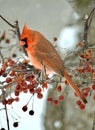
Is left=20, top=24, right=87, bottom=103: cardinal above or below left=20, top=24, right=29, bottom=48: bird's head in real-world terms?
below

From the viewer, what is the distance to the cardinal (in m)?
1.16

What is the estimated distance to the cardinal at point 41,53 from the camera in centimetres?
116

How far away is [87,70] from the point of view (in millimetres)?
1162

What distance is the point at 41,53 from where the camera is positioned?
48.6 inches

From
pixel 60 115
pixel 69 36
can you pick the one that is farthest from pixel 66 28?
pixel 60 115

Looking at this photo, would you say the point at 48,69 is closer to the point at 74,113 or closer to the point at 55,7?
the point at 74,113

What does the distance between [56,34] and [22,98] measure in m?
1.16

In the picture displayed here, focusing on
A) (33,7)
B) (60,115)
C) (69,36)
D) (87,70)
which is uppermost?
(33,7)

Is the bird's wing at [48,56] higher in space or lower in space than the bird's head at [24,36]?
lower

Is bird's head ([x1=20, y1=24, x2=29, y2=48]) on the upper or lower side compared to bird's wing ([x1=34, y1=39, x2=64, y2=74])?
upper

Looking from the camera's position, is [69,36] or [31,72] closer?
[31,72]

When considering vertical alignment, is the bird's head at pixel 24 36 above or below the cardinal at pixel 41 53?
above

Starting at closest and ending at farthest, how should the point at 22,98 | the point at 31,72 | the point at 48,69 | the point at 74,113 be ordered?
the point at 31,72 < the point at 48,69 < the point at 22,98 < the point at 74,113

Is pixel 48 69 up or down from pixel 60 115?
up
